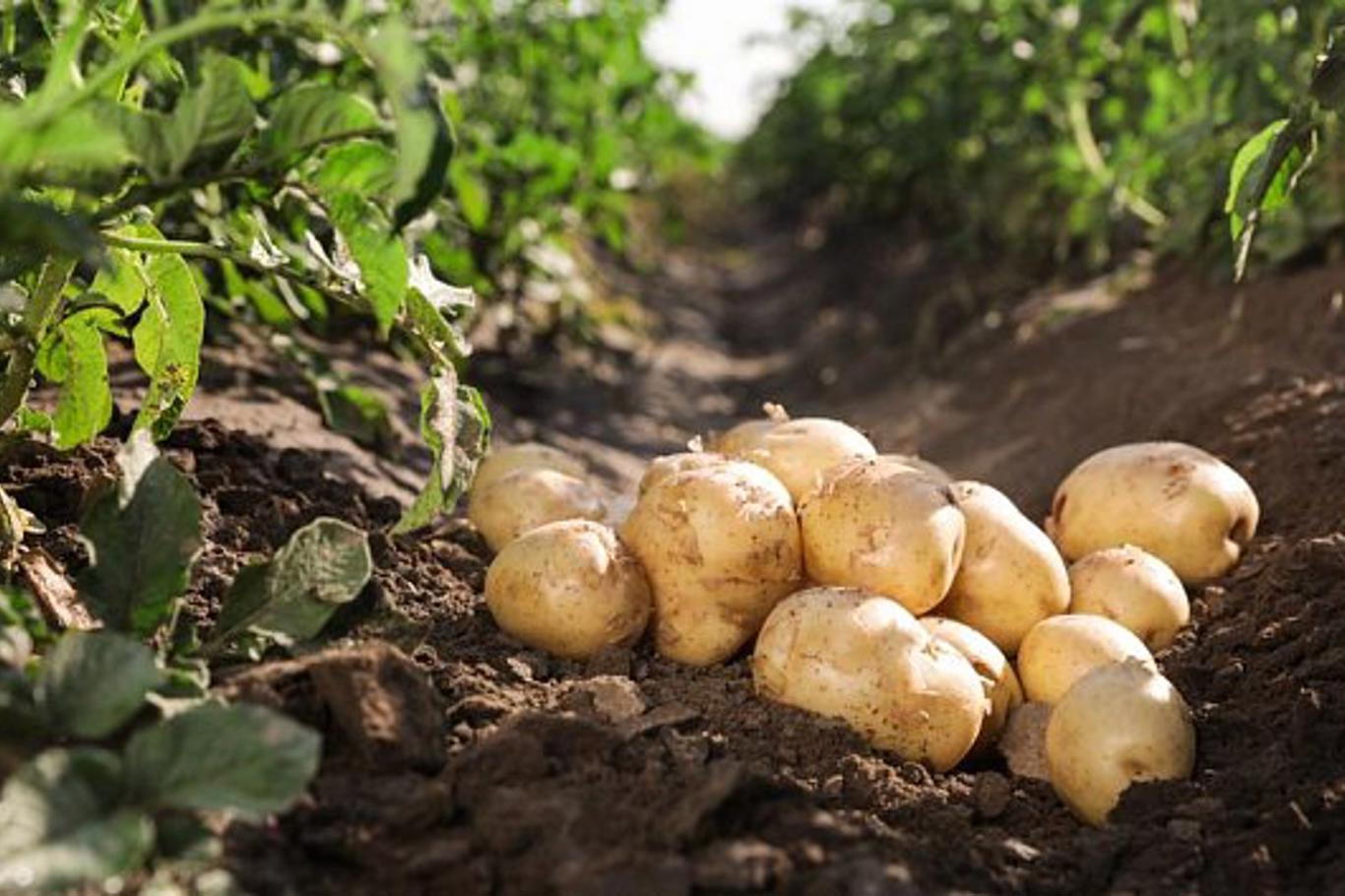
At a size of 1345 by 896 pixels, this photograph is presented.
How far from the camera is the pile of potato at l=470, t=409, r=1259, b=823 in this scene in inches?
89.8

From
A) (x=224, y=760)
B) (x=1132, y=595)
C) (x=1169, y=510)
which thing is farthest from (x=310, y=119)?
(x=1169, y=510)

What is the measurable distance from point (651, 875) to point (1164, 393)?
287cm

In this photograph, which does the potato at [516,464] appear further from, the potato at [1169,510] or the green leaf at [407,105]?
the green leaf at [407,105]

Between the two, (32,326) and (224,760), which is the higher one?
(32,326)

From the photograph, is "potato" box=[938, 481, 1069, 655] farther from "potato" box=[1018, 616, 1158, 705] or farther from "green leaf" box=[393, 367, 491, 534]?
"green leaf" box=[393, 367, 491, 534]

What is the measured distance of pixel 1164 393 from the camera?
4.15 meters

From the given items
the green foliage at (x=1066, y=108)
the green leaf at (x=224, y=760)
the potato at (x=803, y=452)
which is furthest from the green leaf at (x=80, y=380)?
the green foliage at (x=1066, y=108)

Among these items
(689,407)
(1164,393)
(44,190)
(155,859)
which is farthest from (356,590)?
(689,407)

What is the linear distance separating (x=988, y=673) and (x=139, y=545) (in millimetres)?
1279

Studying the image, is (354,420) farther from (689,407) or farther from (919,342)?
(919,342)

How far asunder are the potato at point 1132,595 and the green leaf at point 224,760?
1.49 m

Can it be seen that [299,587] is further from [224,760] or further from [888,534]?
[888,534]

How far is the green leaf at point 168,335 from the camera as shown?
7.82 feet

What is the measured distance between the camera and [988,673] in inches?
95.9
